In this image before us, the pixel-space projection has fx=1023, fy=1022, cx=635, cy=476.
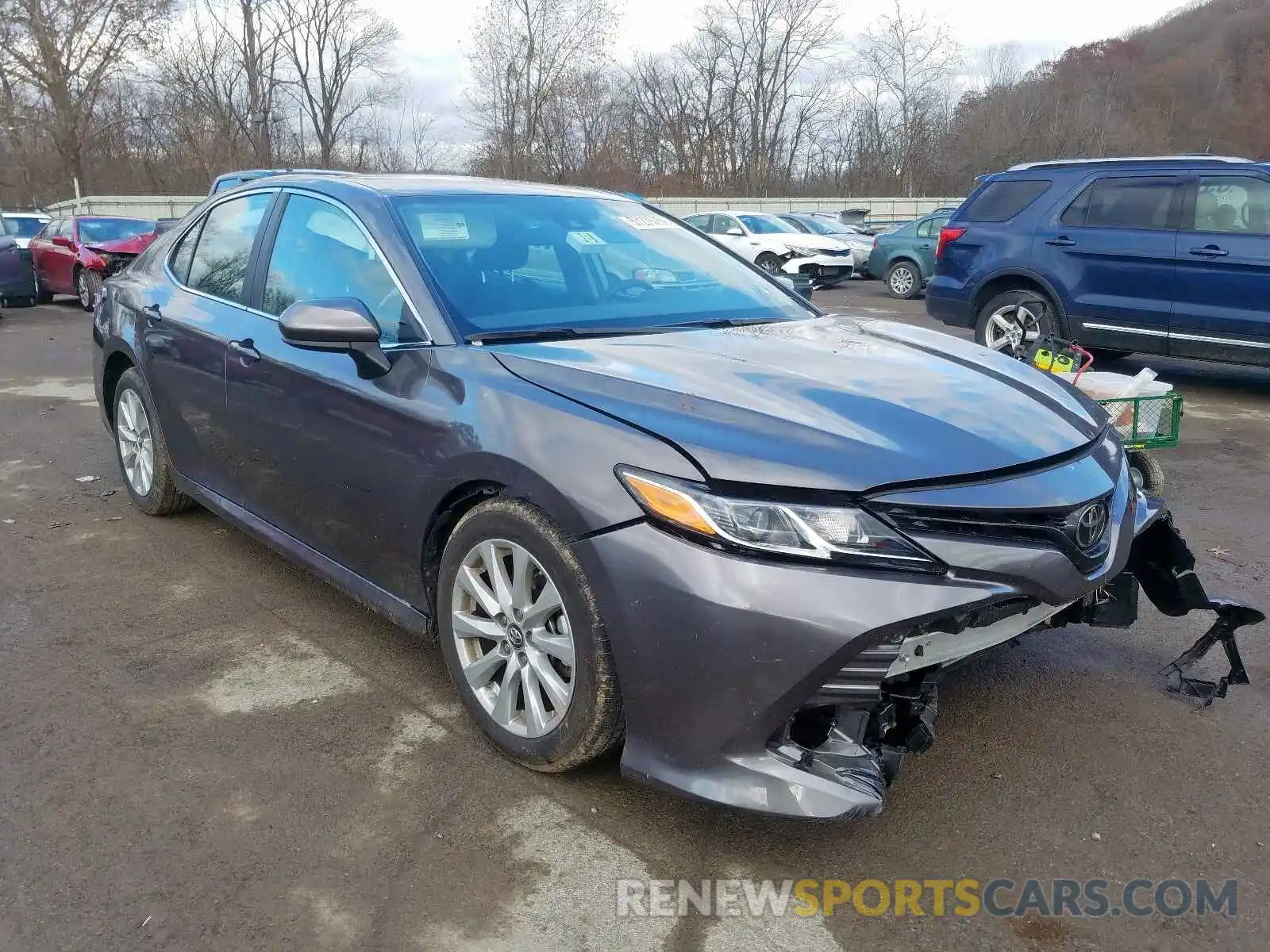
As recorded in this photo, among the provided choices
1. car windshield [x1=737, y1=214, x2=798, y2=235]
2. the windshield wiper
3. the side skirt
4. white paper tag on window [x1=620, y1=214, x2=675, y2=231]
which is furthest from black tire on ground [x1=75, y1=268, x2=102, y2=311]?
the windshield wiper

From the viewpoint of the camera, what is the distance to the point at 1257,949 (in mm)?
2139

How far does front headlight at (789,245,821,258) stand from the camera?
19922 mm

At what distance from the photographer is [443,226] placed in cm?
337

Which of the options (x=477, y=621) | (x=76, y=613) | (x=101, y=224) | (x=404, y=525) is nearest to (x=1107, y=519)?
(x=477, y=621)

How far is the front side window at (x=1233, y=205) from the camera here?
759 centimetres

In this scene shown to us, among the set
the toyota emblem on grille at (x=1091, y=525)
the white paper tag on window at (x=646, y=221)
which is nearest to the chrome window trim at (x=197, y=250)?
the white paper tag on window at (x=646, y=221)

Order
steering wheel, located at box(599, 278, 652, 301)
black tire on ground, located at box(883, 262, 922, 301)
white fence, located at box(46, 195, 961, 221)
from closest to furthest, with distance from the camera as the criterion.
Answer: steering wheel, located at box(599, 278, 652, 301) → black tire on ground, located at box(883, 262, 922, 301) → white fence, located at box(46, 195, 961, 221)

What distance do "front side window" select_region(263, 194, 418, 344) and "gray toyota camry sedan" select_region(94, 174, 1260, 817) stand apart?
0.04 feet

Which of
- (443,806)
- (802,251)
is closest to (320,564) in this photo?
(443,806)

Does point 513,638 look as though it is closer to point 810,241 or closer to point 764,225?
point 810,241

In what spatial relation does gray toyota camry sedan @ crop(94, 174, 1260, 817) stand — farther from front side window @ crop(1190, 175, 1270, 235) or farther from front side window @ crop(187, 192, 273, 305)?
front side window @ crop(1190, 175, 1270, 235)

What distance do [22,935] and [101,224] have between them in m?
16.5

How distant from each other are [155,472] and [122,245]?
13.0 metres

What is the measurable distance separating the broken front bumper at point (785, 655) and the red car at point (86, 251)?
15.5 m
